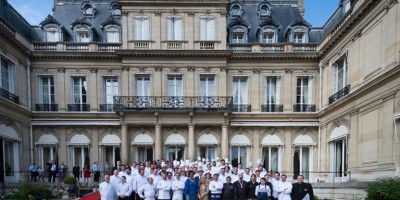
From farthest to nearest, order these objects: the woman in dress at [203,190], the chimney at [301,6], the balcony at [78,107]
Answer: the chimney at [301,6] → the balcony at [78,107] → the woman in dress at [203,190]

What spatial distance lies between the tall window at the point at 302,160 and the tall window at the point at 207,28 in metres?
11.4

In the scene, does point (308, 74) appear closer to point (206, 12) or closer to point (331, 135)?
point (331, 135)

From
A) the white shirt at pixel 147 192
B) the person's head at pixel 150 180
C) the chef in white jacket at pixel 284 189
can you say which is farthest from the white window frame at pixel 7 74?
the chef in white jacket at pixel 284 189

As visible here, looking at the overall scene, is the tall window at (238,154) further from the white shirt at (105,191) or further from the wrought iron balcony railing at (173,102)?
the white shirt at (105,191)

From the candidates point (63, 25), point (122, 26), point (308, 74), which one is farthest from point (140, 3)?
point (308, 74)

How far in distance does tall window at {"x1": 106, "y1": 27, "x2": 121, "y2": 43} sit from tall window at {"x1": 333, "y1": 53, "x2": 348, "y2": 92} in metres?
17.1

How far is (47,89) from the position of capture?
23.7 m

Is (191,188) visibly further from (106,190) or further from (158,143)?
(158,143)

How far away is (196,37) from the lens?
23172 mm

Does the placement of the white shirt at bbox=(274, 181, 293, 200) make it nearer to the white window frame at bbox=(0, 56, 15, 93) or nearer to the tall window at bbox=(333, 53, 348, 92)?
the tall window at bbox=(333, 53, 348, 92)

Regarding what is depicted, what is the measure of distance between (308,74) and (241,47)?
19.0 feet

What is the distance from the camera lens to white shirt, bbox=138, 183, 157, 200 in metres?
11.4

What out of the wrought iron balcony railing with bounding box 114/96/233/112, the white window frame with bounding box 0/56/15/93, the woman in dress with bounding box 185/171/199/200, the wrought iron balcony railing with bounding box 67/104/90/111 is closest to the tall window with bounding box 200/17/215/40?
the wrought iron balcony railing with bounding box 114/96/233/112

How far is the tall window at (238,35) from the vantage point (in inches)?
972
